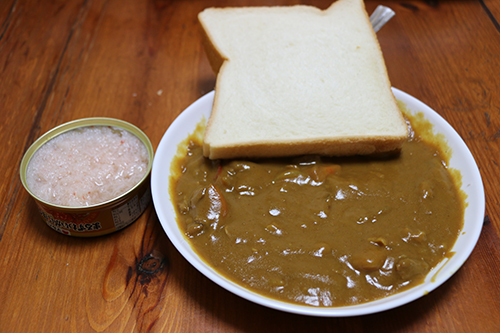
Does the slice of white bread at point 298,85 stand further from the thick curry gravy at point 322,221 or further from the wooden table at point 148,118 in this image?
the wooden table at point 148,118

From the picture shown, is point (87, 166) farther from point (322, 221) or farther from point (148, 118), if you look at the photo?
point (322, 221)

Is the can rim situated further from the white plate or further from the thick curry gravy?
the thick curry gravy

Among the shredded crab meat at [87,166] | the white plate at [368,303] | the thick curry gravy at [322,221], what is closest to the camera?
the white plate at [368,303]

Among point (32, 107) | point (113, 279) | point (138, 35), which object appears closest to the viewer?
point (113, 279)

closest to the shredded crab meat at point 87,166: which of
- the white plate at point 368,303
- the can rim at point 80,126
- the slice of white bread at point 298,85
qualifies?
the can rim at point 80,126

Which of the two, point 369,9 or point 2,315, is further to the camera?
point 369,9

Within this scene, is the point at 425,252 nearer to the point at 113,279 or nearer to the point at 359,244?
the point at 359,244

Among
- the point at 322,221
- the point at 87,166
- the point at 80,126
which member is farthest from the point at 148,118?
the point at 322,221

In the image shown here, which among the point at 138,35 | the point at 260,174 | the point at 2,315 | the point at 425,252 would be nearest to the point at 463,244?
the point at 425,252
